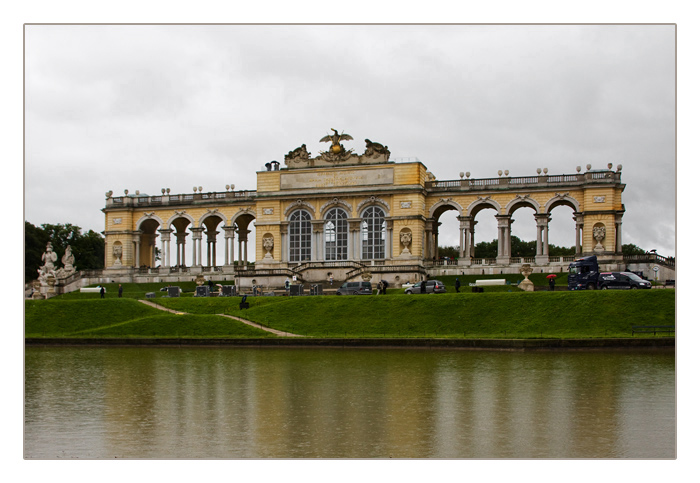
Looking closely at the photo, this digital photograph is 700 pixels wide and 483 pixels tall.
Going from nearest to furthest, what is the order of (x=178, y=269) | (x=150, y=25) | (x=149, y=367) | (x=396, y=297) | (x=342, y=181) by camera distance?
(x=150, y=25)
(x=149, y=367)
(x=396, y=297)
(x=342, y=181)
(x=178, y=269)

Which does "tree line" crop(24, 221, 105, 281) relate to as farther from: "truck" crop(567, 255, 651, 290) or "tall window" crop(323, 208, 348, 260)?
"truck" crop(567, 255, 651, 290)

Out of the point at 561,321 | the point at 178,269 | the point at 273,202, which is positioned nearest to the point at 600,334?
the point at 561,321

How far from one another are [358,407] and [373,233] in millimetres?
44212

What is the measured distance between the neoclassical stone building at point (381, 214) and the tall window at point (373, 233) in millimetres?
77

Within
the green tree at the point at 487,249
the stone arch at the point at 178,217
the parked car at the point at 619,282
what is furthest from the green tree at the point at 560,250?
the parked car at the point at 619,282

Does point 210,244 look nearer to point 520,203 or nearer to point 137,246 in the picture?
point 137,246

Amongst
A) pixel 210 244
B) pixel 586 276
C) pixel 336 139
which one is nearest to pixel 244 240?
pixel 210 244

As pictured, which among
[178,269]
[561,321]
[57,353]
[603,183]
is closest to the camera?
[57,353]

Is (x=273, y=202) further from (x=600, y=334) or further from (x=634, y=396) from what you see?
(x=634, y=396)

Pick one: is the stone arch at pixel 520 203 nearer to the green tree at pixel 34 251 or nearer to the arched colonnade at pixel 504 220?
the arched colonnade at pixel 504 220

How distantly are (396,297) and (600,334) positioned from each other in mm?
12255

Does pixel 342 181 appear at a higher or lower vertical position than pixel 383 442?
higher

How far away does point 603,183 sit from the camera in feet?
191

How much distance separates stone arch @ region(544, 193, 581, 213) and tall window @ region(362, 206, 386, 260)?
Result: 40.7 ft
